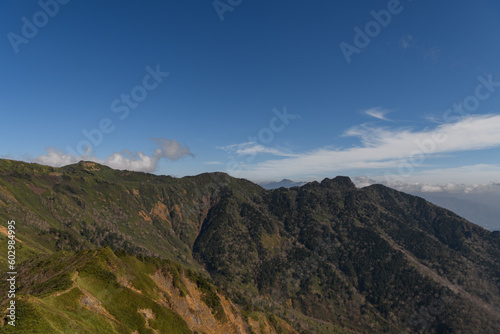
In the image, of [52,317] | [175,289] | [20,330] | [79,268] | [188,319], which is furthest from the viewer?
[175,289]

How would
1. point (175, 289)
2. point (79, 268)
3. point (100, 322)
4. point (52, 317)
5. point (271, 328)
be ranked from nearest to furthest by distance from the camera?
point (52, 317), point (100, 322), point (79, 268), point (175, 289), point (271, 328)

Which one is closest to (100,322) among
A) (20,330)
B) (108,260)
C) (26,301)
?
(26,301)

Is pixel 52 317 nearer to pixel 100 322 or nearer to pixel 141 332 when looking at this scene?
pixel 100 322

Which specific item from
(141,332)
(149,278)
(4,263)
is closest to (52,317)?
(141,332)

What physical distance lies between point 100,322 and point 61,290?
48.8ft

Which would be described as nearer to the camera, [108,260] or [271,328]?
[108,260]

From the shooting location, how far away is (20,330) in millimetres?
42188

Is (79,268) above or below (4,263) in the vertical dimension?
above

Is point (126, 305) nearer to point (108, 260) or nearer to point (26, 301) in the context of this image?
point (108, 260)

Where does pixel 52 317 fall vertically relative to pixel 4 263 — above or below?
above

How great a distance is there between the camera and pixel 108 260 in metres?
96.3

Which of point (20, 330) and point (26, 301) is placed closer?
point (20, 330)

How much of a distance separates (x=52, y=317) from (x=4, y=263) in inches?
6670

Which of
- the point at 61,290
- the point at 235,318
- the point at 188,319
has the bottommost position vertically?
the point at 235,318
